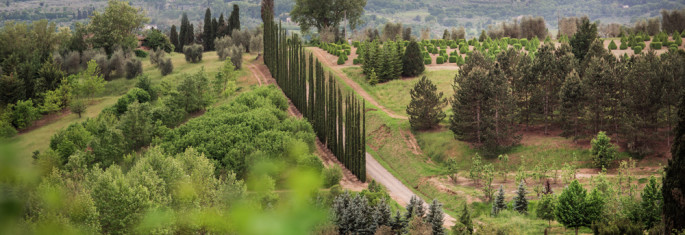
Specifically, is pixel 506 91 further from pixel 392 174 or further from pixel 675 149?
pixel 675 149

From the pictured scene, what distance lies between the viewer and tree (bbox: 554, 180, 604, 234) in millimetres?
32875

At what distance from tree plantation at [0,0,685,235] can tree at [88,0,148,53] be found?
10056mm

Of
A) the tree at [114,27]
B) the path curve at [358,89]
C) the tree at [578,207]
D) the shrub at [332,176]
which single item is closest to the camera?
the tree at [578,207]

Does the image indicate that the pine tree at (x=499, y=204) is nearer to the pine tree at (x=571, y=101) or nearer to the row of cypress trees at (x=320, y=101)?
the row of cypress trees at (x=320, y=101)

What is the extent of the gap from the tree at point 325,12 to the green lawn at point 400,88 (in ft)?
123

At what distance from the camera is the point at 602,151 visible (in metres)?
46.4

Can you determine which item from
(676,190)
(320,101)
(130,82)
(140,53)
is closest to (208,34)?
(140,53)

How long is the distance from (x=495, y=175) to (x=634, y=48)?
136 ft

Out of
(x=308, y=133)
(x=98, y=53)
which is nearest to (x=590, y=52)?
(x=308, y=133)

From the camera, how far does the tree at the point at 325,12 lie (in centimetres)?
11388

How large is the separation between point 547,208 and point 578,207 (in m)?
4.57

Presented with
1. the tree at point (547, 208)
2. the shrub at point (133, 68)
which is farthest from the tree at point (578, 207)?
the shrub at point (133, 68)

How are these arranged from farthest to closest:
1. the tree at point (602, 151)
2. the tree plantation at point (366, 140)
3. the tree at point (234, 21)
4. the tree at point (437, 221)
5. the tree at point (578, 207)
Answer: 1. the tree at point (234, 21)
2. the tree at point (602, 151)
3. the tree at point (437, 221)
4. the tree at point (578, 207)
5. the tree plantation at point (366, 140)

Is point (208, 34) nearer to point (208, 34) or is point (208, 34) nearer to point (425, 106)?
point (208, 34)
